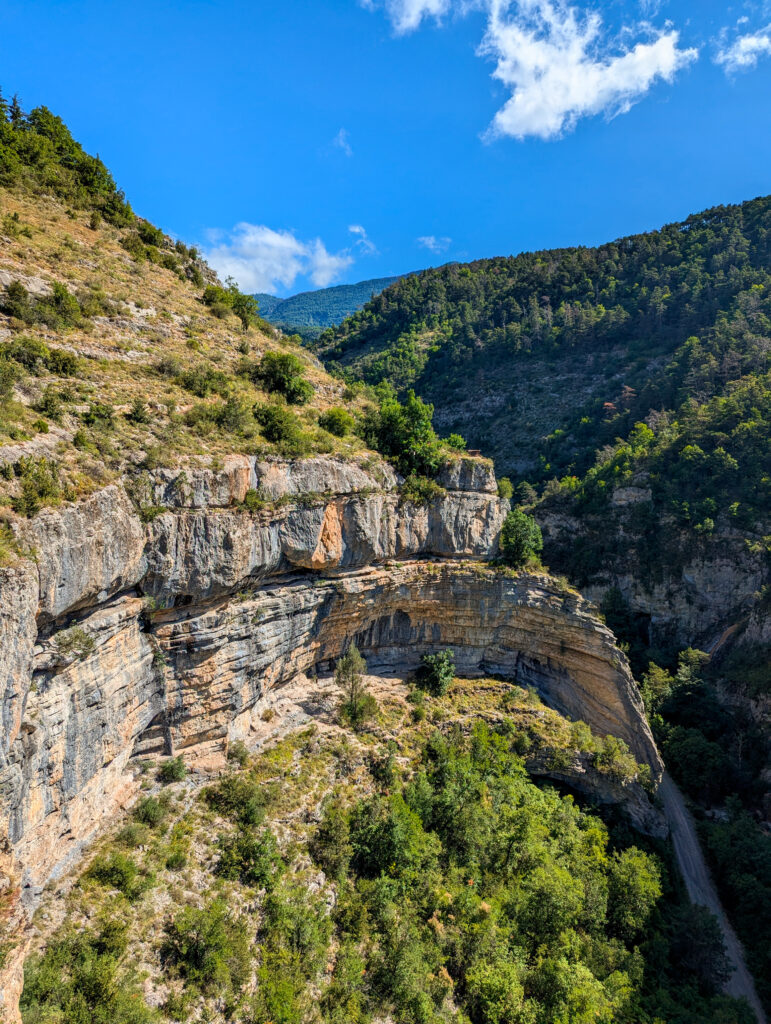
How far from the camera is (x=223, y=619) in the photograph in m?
18.6

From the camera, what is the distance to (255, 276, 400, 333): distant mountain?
163875 mm

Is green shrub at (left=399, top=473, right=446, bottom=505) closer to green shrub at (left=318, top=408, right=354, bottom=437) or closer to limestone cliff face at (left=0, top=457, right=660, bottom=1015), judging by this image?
limestone cliff face at (left=0, top=457, right=660, bottom=1015)

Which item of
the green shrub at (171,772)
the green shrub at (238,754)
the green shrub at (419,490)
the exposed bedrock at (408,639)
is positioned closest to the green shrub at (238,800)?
the green shrub at (238,754)

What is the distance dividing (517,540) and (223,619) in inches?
651

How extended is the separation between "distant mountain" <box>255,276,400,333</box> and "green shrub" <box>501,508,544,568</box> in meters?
140

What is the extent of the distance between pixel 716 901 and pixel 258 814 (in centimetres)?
2647

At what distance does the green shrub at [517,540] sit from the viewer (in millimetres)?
27312

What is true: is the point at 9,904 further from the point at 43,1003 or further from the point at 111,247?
the point at 111,247

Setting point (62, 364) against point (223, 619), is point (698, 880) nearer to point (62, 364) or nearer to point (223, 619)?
point (223, 619)

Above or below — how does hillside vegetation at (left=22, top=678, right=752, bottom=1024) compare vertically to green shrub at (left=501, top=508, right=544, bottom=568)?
Result: below

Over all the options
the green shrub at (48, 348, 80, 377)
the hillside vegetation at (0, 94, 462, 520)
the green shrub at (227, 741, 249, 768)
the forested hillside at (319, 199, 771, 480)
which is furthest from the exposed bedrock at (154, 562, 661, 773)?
the forested hillside at (319, 199, 771, 480)

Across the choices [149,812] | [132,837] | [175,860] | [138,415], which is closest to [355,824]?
[175,860]

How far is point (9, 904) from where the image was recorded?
35.3 feet

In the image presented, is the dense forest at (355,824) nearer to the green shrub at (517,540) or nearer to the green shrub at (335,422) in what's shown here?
the green shrub at (335,422)
